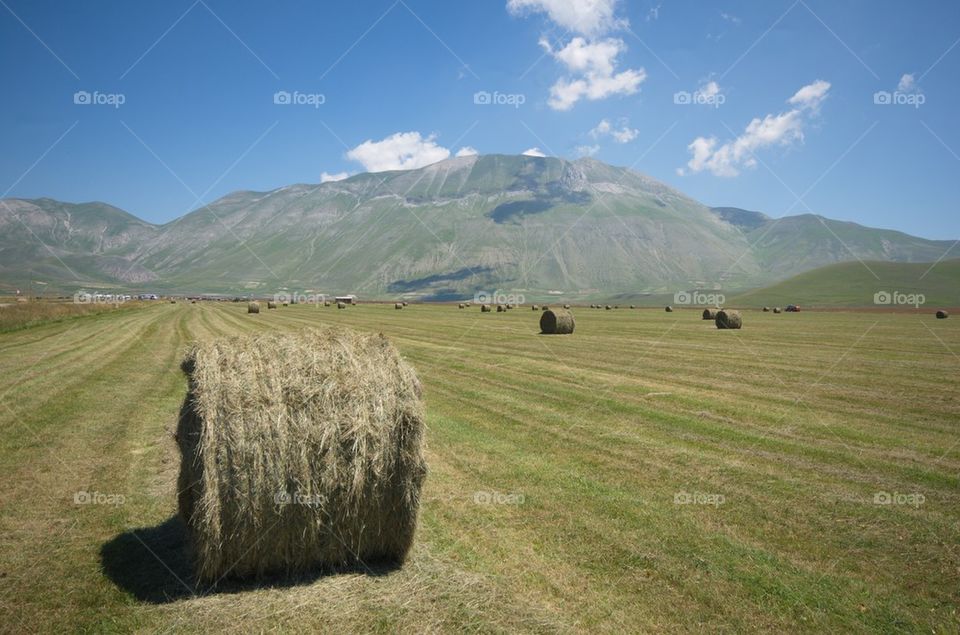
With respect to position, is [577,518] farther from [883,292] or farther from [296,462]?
[883,292]

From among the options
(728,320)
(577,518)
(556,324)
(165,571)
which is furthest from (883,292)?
(165,571)

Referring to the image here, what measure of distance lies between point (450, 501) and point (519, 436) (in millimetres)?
3858

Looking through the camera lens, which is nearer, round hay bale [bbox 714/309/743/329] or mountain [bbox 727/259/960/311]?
round hay bale [bbox 714/309/743/329]

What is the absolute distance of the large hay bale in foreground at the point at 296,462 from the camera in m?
6.02

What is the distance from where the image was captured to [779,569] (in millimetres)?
6375

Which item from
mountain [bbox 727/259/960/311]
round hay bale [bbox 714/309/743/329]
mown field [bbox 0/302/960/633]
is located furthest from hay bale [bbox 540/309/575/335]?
mountain [bbox 727/259/960/311]

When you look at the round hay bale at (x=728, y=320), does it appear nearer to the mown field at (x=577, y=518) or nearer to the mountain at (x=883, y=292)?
the mown field at (x=577, y=518)

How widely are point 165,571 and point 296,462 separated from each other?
2.15 m

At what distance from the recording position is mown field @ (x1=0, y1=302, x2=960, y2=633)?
556 cm

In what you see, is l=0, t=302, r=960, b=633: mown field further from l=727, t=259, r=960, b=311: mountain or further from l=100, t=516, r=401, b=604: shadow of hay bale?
l=727, t=259, r=960, b=311: mountain

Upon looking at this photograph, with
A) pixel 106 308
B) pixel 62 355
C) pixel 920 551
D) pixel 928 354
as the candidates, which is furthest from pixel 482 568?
pixel 106 308

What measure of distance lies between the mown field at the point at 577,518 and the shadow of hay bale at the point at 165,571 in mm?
35

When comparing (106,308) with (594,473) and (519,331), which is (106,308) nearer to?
(519,331)

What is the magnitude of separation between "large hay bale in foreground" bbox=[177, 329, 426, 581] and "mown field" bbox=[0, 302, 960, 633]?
0.40 m
